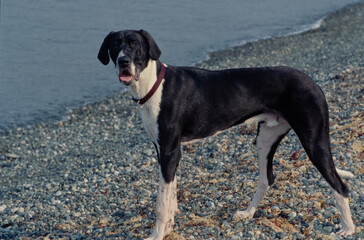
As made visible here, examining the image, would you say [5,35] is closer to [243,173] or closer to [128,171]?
[128,171]

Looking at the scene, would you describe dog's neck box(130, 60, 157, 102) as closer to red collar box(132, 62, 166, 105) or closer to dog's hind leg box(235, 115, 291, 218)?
red collar box(132, 62, 166, 105)

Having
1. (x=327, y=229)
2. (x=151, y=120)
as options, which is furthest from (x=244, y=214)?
(x=151, y=120)

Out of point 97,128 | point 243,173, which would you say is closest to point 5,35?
point 97,128

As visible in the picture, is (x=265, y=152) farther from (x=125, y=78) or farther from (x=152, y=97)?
(x=125, y=78)

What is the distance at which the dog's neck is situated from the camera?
4926 millimetres

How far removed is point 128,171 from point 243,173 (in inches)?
69.1

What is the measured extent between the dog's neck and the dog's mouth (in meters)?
0.11

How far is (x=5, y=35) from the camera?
20.5m

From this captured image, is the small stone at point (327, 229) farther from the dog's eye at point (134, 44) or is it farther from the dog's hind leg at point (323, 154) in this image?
the dog's eye at point (134, 44)

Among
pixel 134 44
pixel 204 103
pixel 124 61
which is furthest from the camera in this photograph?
pixel 204 103

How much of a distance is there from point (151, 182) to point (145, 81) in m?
2.27

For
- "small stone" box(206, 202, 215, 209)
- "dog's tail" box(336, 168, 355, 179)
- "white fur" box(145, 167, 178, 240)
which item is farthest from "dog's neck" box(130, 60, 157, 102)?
"dog's tail" box(336, 168, 355, 179)

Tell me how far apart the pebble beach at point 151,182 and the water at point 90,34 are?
2755 millimetres

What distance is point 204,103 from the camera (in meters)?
5.15
